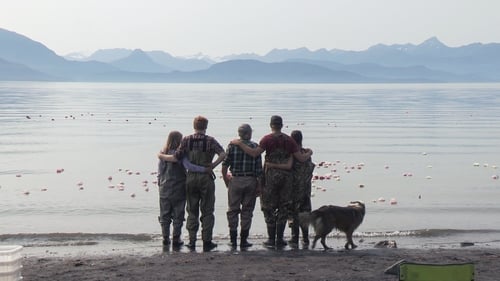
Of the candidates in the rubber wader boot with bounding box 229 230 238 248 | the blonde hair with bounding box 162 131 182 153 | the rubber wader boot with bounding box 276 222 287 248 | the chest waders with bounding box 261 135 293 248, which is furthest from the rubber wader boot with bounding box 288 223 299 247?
the blonde hair with bounding box 162 131 182 153

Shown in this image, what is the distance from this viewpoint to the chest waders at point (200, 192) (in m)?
11.1

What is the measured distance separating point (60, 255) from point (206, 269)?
3.19 meters

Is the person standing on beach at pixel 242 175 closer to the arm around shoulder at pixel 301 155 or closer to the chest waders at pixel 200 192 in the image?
the chest waders at pixel 200 192

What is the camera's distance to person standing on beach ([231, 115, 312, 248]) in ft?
36.7

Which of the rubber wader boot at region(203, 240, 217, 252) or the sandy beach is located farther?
the rubber wader boot at region(203, 240, 217, 252)

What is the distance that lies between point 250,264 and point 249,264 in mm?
13

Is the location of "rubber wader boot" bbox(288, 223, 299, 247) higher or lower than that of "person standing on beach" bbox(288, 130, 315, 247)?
lower

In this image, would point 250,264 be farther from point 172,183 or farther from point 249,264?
point 172,183

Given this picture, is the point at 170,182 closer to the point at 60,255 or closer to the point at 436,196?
the point at 60,255

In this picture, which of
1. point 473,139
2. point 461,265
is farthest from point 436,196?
point 473,139

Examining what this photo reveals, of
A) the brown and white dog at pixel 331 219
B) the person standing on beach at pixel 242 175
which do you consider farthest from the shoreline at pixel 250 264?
the person standing on beach at pixel 242 175

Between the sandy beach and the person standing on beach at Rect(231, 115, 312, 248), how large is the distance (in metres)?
0.59

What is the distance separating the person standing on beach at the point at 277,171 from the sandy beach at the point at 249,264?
1.94 feet

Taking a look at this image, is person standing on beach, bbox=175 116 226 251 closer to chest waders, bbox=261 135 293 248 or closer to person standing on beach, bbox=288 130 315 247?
chest waders, bbox=261 135 293 248
